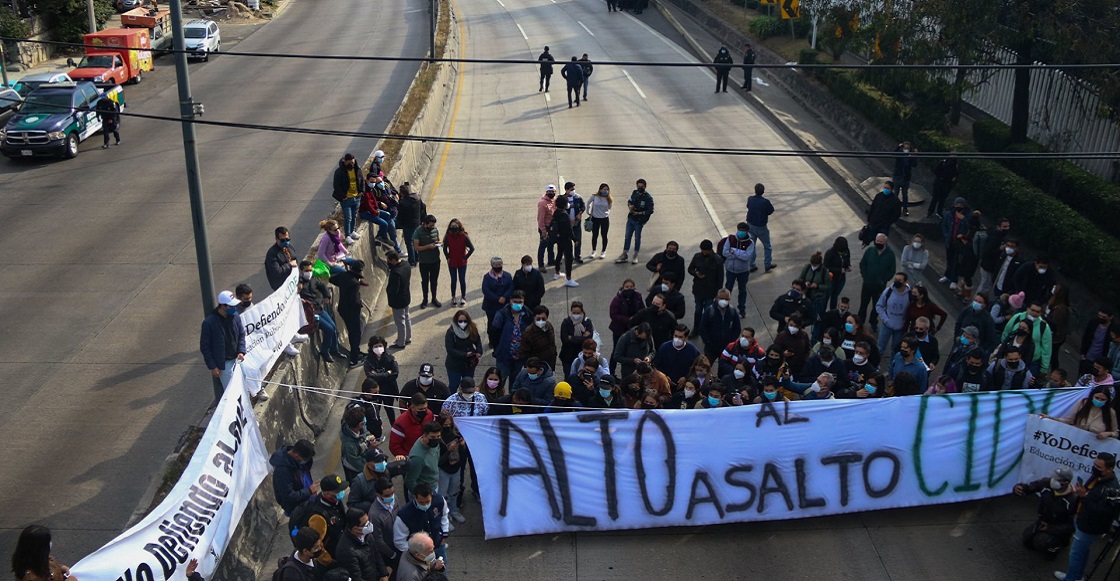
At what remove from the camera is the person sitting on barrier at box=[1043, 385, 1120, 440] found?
10695mm

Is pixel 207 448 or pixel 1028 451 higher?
pixel 207 448

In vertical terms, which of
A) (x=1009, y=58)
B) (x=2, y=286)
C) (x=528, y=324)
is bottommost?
(x=2, y=286)

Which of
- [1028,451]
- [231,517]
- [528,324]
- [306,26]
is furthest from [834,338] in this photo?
[306,26]

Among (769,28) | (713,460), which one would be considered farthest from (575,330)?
(769,28)

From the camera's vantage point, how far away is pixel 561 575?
33.4ft

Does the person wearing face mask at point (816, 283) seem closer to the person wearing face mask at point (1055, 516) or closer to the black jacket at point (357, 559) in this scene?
the person wearing face mask at point (1055, 516)

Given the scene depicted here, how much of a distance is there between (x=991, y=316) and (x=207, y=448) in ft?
32.8

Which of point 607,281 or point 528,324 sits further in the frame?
point 607,281

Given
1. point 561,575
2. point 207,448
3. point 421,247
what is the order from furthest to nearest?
point 421,247
point 561,575
point 207,448

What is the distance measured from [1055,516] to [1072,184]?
10.3 metres

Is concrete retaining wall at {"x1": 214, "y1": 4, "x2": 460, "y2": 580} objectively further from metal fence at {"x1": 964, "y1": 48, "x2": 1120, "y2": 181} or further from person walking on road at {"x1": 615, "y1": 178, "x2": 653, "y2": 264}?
metal fence at {"x1": 964, "y1": 48, "x2": 1120, "y2": 181}

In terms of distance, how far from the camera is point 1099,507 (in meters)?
9.41

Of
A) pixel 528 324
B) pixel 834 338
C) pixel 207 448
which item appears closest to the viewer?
pixel 207 448

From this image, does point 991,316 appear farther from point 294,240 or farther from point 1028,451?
point 294,240
